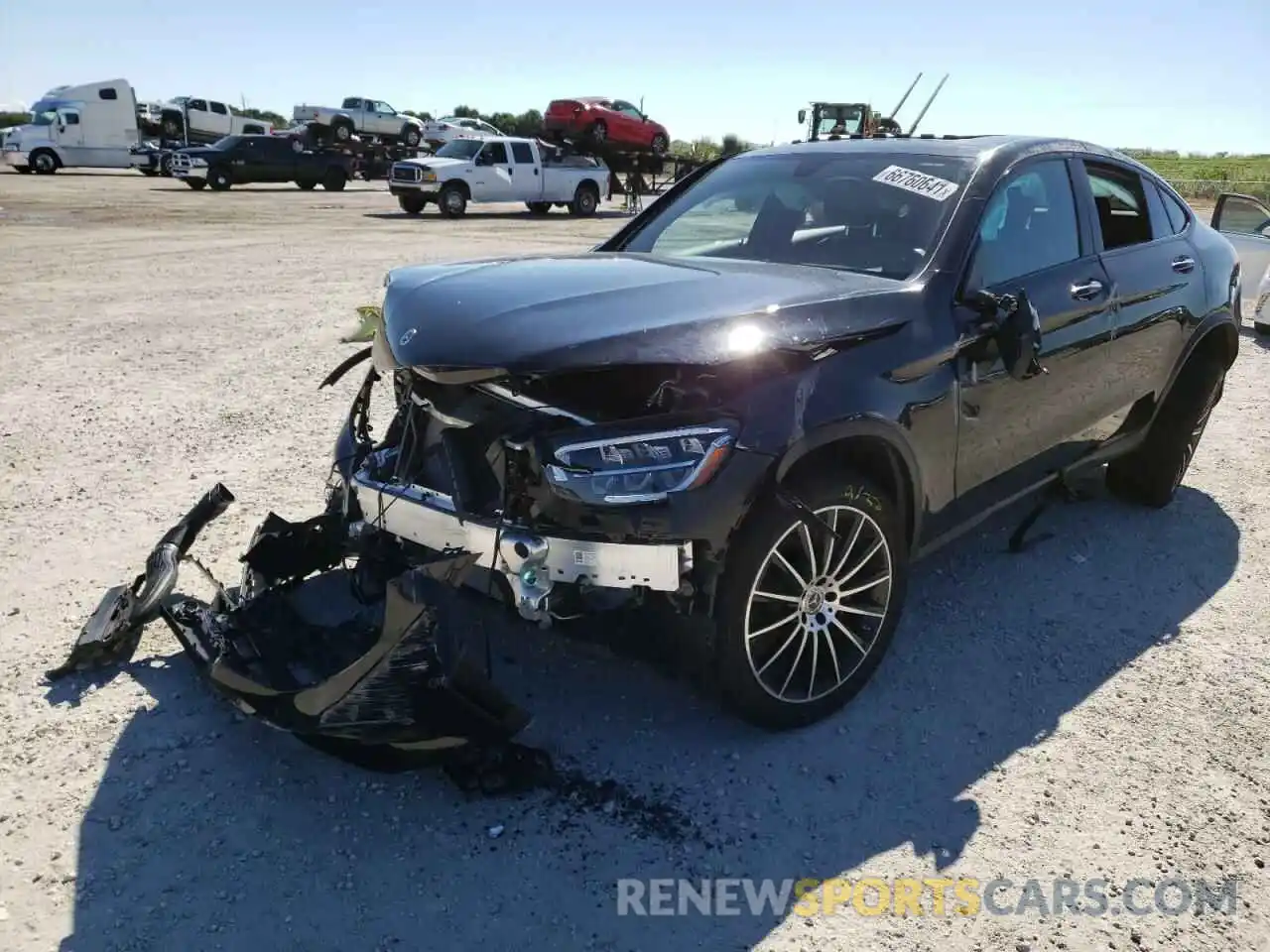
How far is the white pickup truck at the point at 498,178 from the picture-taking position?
22.6 metres

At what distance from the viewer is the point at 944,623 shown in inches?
156

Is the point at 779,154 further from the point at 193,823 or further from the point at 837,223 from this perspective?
the point at 193,823

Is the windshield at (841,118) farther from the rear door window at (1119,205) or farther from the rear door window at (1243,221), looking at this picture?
the rear door window at (1119,205)

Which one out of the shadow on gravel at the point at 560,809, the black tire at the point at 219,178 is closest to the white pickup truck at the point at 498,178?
the black tire at the point at 219,178

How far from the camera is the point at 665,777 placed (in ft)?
9.68

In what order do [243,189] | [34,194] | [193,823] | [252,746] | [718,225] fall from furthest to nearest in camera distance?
1. [243,189]
2. [34,194]
3. [718,225]
4. [252,746]
5. [193,823]

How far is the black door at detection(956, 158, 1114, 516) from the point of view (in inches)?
137

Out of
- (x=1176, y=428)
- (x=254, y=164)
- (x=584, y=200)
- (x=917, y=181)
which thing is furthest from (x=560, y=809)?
(x=254, y=164)

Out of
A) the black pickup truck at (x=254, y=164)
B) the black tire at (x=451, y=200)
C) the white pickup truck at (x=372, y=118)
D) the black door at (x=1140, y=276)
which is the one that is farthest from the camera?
the white pickup truck at (x=372, y=118)

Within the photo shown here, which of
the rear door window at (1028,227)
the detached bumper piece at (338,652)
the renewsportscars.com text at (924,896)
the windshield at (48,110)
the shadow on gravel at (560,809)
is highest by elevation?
the windshield at (48,110)

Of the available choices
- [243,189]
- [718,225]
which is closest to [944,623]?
[718,225]

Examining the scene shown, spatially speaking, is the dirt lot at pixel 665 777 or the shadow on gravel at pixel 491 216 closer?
the dirt lot at pixel 665 777

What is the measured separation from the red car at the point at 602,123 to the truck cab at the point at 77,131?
54.9ft

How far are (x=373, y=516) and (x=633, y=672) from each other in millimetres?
1081
